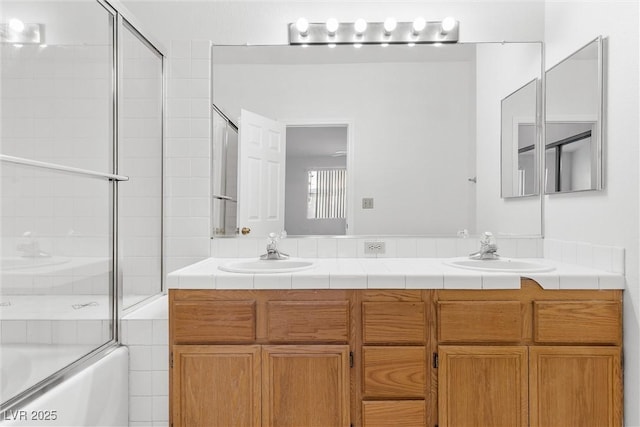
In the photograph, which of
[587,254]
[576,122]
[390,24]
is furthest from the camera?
[390,24]

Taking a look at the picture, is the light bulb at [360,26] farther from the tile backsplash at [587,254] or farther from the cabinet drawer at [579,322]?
the cabinet drawer at [579,322]

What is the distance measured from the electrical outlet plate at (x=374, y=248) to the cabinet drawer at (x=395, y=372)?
712mm

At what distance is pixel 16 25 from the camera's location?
4.98 feet

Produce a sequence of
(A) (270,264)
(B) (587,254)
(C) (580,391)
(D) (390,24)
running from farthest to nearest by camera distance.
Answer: (D) (390,24) < (A) (270,264) < (B) (587,254) < (C) (580,391)

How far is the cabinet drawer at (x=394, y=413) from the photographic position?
5.43 feet

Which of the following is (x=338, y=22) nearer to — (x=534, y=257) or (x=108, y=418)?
(x=534, y=257)

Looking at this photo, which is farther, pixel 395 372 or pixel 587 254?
pixel 587 254

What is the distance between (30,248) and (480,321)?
1808 mm

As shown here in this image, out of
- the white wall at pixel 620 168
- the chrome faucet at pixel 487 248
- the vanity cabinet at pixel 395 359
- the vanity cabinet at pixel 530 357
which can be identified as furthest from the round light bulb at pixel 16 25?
the white wall at pixel 620 168

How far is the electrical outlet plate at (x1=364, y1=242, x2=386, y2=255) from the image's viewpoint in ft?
7.52

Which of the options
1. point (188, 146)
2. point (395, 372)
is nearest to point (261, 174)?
point (188, 146)

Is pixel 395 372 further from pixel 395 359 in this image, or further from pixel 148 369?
pixel 148 369

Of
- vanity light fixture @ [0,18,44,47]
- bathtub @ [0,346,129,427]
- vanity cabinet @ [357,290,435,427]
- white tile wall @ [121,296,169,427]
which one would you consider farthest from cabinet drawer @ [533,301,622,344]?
vanity light fixture @ [0,18,44,47]

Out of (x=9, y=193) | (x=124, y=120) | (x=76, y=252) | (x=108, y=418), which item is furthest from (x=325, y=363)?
Result: (x=124, y=120)
